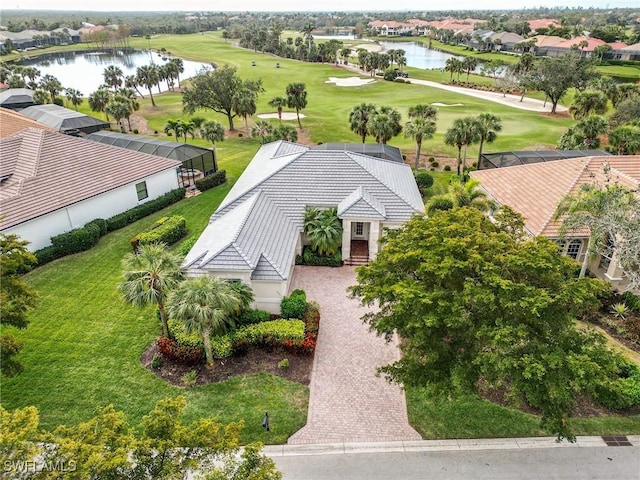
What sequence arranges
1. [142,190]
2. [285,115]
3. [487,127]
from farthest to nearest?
[285,115] → [487,127] → [142,190]

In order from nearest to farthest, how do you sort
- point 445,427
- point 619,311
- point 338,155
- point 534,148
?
point 445,427 → point 619,311 → point 338,155 → point 534,148

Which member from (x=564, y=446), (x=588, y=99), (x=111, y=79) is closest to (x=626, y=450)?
(x=564, y=446)

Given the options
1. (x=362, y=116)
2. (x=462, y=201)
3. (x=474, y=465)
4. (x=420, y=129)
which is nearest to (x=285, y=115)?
(x=362, y=116)

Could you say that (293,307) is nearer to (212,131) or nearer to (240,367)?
(240,367)

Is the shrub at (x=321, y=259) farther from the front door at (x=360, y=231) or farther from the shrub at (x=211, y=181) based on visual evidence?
the shrub at (x=211, y=181)

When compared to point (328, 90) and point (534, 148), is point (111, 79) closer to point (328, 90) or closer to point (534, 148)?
point (328, 90)

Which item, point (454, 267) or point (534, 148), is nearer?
point (454, 267)
